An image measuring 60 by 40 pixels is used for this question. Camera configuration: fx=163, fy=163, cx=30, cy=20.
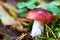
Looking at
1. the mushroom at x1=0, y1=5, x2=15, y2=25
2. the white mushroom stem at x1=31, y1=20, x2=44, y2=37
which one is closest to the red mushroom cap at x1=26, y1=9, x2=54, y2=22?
the white mushroom stem at x1=31, y1=20, x2=44, y2=37

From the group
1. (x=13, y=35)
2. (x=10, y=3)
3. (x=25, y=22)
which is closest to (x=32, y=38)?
(x=13, y=35)

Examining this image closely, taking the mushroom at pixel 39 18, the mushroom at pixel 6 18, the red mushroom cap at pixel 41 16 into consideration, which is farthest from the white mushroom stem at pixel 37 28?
the mushroom at pixel 6 18

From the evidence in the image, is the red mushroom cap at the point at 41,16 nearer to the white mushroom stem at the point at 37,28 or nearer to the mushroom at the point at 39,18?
the mushroom at the point at 39,18

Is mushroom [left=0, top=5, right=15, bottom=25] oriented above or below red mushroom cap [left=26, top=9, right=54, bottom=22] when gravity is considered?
above

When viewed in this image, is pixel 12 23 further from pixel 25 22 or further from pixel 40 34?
pixel 40 34

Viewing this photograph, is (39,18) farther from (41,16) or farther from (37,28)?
(37,28)

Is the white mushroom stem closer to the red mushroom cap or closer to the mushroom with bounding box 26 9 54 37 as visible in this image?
the mushroom with bounding box 26 9 54 37

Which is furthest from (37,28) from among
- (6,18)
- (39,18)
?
(6,18)

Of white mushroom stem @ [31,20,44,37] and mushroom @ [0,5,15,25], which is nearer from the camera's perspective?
white mushroom stem @ [31,20,44,37]

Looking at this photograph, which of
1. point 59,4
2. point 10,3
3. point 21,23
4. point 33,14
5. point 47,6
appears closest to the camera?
point 33,14
